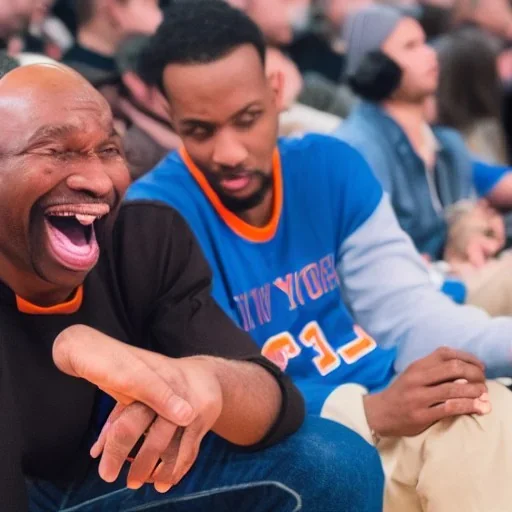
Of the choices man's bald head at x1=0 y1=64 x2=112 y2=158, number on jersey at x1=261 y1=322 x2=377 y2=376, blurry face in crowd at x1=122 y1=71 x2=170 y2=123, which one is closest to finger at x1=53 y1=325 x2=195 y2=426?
man's bald head at x1=0 y1=64 x2=112 y2=158

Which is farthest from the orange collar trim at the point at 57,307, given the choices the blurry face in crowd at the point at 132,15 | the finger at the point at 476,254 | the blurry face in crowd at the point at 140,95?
the blurry face in crowd at the point at 132,15

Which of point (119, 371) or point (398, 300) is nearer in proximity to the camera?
point (119, 371)

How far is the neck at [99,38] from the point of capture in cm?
330

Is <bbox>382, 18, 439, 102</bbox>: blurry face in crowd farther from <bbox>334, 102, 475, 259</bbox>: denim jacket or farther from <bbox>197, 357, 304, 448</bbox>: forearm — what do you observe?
<bbox>197, 357, 304, 448</bbox>: forearm

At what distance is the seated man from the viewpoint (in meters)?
0.97

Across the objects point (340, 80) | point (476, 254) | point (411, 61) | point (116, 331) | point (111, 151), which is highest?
point (111, 151)

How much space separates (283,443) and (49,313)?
0.33 meters

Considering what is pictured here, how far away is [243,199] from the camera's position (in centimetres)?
163

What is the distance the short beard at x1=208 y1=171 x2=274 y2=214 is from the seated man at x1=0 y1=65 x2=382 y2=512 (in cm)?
30

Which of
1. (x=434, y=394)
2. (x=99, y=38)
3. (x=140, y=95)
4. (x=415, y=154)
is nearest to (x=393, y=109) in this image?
(x=415, y=154)

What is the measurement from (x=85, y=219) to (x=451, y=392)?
0.59 m

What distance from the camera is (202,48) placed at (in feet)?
5.41

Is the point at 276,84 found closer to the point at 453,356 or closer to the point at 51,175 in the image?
the point at 453,356

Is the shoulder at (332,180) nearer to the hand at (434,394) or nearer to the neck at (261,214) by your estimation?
the neck at (261,214)
